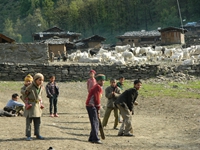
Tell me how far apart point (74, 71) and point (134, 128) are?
45.5ft

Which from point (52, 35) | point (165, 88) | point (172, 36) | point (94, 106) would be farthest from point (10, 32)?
point (94, 106)

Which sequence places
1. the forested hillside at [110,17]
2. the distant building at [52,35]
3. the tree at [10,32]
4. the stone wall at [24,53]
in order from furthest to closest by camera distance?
the tree at [10,32]
the forested hillside at [110,17]
the distant building at [52,35]
the stone wall at [24,53]

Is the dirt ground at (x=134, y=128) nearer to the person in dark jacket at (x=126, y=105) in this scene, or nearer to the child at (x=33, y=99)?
the person in dark jacket at (x=126, y=105)

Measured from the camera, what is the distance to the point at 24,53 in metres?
33.0

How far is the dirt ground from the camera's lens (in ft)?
41.1

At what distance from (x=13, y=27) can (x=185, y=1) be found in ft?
154

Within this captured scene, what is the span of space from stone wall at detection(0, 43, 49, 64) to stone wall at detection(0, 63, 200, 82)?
3339 mm

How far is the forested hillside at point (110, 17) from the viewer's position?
11538cm

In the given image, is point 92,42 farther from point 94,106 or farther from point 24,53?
point 94,106

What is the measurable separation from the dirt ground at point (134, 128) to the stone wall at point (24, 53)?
9.48m

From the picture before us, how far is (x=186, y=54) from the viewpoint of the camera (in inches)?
1624

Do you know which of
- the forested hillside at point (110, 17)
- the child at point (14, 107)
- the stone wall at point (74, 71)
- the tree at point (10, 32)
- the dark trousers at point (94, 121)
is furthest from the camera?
the tree at point (10, 32)

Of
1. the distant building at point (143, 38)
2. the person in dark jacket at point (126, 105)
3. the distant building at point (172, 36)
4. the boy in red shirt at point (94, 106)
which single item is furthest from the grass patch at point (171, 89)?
the distant building at point (143, 38)

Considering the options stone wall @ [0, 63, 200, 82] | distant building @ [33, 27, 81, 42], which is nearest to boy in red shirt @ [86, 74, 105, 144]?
stone wall @ [0, 63, 200, 82]
